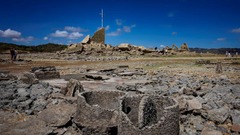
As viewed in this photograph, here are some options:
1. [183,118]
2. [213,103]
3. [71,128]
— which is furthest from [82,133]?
[213,103]

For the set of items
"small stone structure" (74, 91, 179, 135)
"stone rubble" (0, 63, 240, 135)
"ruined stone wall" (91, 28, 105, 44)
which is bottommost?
"stone rubble" (0, 63, 240, 135)

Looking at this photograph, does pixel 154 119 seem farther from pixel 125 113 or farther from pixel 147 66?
pixel 147 66

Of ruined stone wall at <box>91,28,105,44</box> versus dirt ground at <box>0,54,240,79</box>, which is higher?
ruined stone wall at <box>91,28,105,44</box>

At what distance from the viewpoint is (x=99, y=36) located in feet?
200

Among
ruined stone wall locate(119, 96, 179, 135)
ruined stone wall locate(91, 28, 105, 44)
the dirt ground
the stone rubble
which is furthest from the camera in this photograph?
ruined stone wall locate(91, 28, 105, 44)

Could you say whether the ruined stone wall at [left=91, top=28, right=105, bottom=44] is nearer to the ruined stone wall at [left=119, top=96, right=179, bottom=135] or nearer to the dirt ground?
the dirt ground

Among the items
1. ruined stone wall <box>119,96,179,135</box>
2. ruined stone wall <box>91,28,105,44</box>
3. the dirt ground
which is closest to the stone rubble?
ruined stone wall <box>119,96,179,135</box>

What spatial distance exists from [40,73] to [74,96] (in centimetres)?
544

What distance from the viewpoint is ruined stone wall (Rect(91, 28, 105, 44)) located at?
60.6m

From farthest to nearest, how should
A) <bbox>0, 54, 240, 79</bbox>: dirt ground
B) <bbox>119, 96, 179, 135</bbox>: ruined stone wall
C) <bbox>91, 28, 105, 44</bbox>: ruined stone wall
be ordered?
1. <bbox>91, 28, 105, 44</bbox>: ruined stone wall
2. <bbox>0, 54, 240, 79</bbox>: dirt ground
3. <bbox>119, 96, 179, 135</bbox>: ruined stone wall

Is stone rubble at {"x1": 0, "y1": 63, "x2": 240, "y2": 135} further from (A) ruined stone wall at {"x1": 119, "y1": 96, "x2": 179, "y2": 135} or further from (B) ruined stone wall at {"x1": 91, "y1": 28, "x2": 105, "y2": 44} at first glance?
(B) ruined stone wall at {"x1": 91, "y1": 28, "x2": 105, "y2": 44}

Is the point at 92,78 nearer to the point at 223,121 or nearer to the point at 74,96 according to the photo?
the point at 74,96

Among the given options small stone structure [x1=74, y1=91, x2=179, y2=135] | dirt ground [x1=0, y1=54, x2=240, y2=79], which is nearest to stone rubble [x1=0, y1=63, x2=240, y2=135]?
small stone structure [x1=74, y1=91, x2=179, y2=135]

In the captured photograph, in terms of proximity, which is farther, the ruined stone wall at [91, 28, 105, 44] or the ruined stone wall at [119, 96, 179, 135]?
the ruined stone wall at [91, 28, 105, 44]
